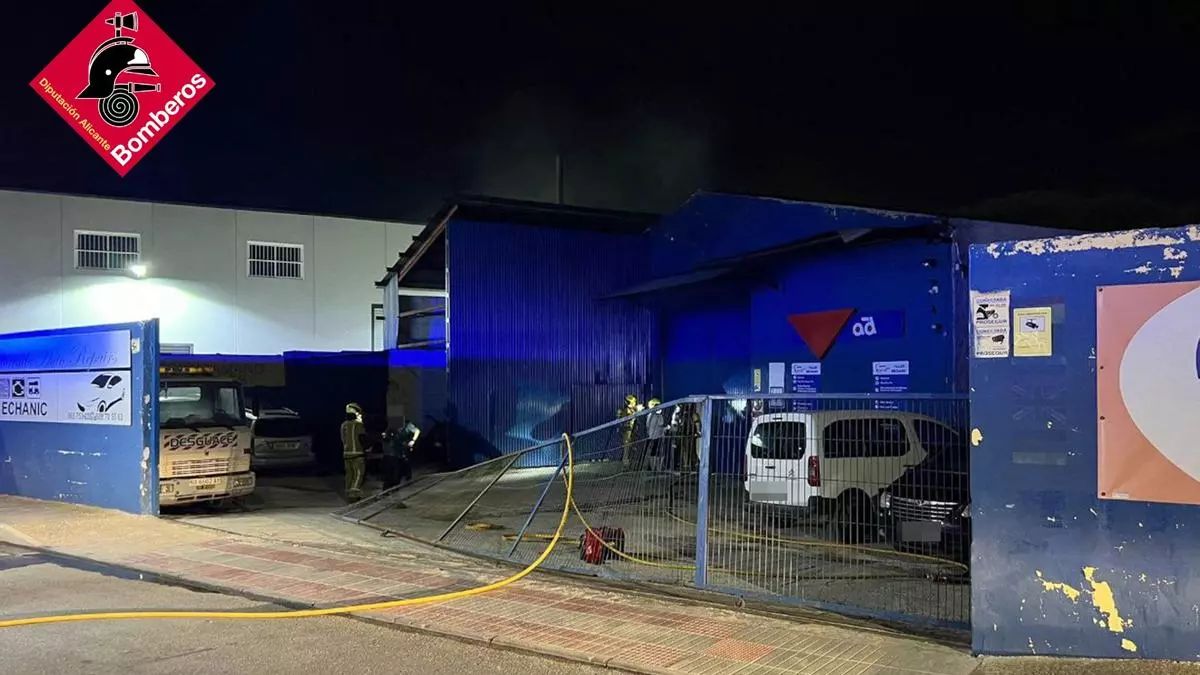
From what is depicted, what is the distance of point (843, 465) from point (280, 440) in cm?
1527

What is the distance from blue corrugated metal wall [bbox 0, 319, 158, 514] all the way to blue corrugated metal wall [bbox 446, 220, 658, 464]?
852cm

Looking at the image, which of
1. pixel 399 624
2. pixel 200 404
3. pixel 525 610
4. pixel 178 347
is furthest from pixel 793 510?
pixel 178 347

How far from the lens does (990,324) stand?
5668 millimetres

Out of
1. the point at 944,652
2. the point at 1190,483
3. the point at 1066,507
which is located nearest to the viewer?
the point at 1190,483

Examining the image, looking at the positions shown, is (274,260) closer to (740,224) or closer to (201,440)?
(740,224)

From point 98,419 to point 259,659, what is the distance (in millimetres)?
8995

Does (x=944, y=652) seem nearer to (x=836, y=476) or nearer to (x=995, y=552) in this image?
(x=995, y=552)

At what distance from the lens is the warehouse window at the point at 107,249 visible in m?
31.3

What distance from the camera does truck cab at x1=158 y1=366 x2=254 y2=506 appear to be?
13625 millimetres

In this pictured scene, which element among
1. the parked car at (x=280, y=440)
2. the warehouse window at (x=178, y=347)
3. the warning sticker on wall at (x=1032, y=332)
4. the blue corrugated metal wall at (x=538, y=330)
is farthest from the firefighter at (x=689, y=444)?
the warehouse window at (x=178, y=347)

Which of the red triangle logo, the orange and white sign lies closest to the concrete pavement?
the orange and white sign

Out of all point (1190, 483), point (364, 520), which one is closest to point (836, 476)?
point (1190, 483)

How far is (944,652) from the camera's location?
234 inches

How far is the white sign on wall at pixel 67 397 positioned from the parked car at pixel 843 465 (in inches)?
365
